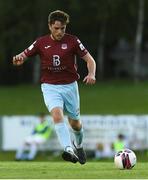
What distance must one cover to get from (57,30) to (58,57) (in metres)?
0.48

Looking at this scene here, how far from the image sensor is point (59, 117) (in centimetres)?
1341

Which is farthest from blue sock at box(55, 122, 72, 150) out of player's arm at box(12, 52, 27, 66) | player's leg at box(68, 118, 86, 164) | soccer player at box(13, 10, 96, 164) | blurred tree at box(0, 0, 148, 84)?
blurred tree at box(0, 0, 148, 84)

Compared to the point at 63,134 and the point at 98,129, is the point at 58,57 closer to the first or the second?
the point at 63,134

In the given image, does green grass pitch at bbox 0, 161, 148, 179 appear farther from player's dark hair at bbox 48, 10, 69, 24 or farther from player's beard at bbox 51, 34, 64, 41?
player's dark hair at bbox 48, 10, 69, 24

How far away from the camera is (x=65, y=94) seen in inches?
547

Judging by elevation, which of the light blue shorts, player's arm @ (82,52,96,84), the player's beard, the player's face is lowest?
the light blue shorts

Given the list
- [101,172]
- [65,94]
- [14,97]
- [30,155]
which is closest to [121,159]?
[101,172]

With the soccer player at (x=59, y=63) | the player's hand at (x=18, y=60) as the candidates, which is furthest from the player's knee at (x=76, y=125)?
the player's hand at (x=18, y=60)

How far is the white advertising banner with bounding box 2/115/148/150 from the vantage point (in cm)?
3134

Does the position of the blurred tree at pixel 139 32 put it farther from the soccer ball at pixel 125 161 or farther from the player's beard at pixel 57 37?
the soccer ball at pixel 125 161

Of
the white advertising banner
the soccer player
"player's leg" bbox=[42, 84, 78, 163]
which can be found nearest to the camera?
"player's leg" bbox=[42, 84, 78, 163]

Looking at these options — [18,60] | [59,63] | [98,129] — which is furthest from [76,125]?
[98,129]

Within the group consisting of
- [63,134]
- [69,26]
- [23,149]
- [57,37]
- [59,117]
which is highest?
[57,37]

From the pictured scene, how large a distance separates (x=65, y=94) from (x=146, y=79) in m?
51.6
